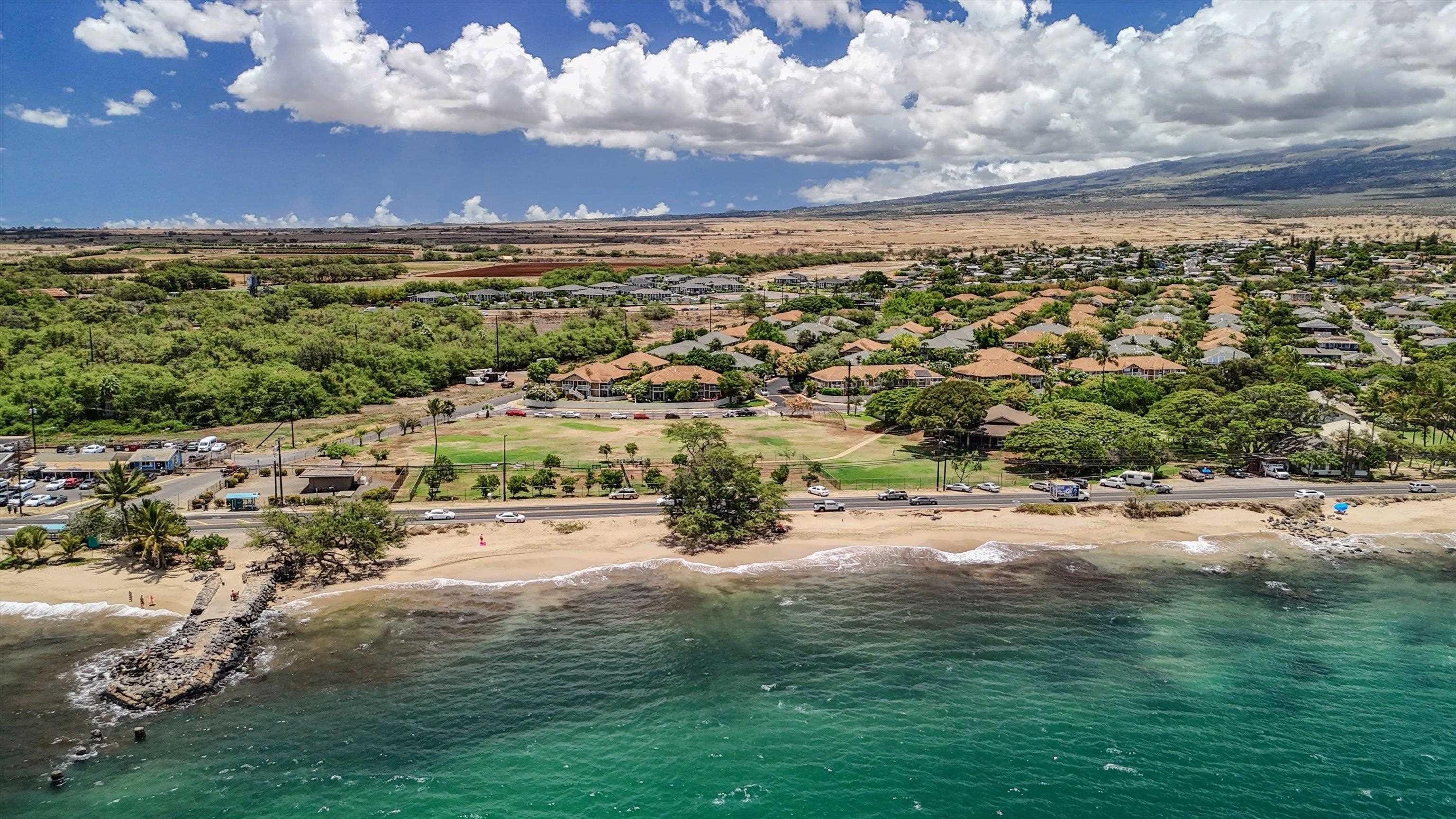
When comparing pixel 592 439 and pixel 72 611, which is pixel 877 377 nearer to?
pixel 592 439

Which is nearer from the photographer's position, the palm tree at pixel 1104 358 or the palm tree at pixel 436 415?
the palm tree at pixel 436 415

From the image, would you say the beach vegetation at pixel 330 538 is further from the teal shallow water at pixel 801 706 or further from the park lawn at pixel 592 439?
the park lawn at pixel 592 439

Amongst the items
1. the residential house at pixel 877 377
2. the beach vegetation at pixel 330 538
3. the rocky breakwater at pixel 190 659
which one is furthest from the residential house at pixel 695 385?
the rocky breakwater at pixel 190 659

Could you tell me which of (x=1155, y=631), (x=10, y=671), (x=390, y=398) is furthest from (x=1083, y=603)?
(x=390, y=398)

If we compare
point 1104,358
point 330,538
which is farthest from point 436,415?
point 1104,358

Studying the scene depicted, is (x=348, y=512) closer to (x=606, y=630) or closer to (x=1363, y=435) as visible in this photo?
(x=606, y=630)
